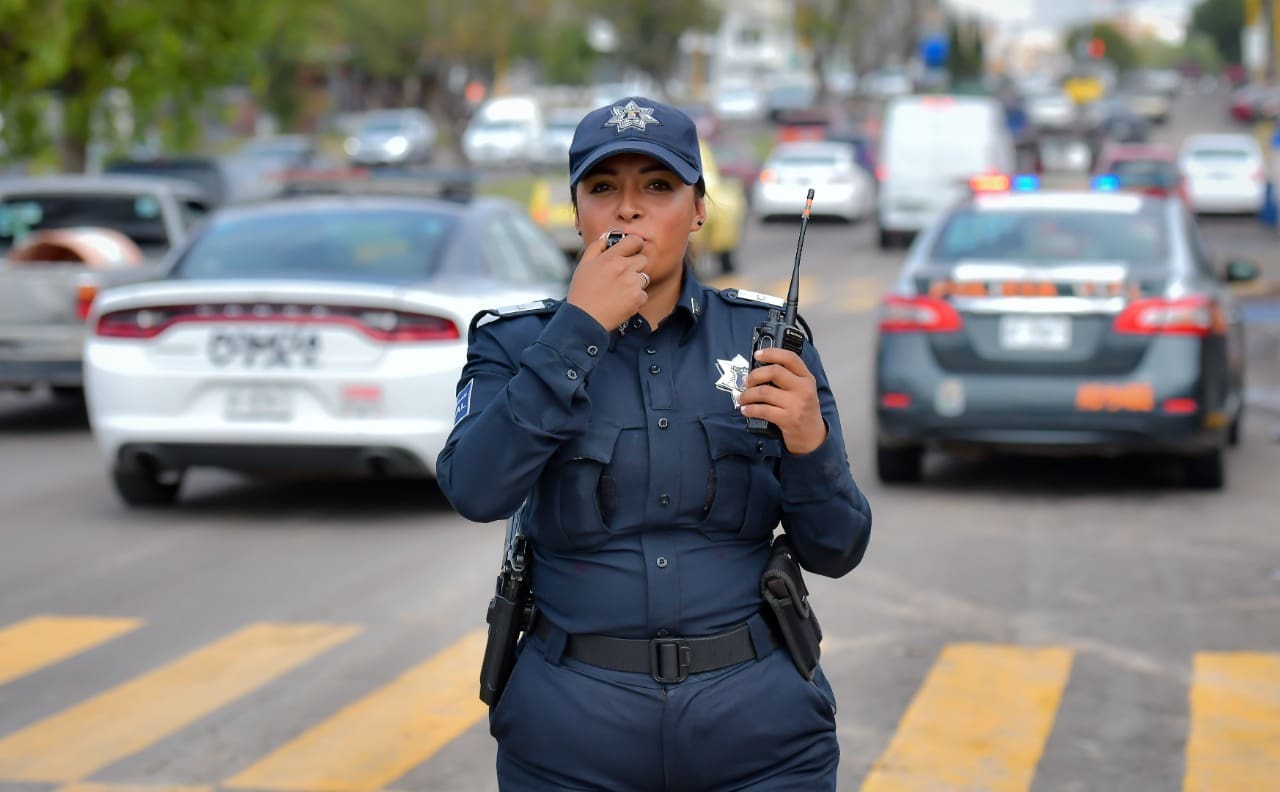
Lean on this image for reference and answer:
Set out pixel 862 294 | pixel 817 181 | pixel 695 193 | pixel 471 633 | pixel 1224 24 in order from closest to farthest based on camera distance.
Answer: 1. pixel 695 193
2. pixel 471 633
3. pixel 862 294
4. pixel 817 181
5. pixel 1224 24

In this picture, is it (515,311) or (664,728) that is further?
(515,311)

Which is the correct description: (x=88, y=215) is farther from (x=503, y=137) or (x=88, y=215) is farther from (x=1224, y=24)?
(x=1224, y=24)

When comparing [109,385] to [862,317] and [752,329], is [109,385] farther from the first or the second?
[862,317]

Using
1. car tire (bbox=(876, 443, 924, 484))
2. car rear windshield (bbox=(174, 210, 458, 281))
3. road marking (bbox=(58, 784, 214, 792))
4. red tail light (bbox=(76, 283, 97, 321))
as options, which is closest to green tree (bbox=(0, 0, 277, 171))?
red tail light (bbox=(76, 283, 97, 321))

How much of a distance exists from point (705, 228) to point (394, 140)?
35555mm

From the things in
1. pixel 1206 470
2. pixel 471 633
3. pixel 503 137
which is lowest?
pixel 503 137

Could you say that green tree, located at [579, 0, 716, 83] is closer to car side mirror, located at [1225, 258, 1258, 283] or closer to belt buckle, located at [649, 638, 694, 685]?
car side mirror, located at [1225, 258, 1258, 283]

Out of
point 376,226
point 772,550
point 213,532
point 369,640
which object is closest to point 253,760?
point 369,640

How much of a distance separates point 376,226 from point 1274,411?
6.84m

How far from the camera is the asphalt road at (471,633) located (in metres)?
5.93

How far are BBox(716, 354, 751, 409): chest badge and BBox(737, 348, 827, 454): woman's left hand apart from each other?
0.44 ft

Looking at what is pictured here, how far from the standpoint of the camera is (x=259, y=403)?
956 cm

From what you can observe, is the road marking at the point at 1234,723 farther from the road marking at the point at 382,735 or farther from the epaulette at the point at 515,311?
the epaulette at the point at 515,311

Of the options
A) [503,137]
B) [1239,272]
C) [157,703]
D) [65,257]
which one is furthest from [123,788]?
[503,137]
